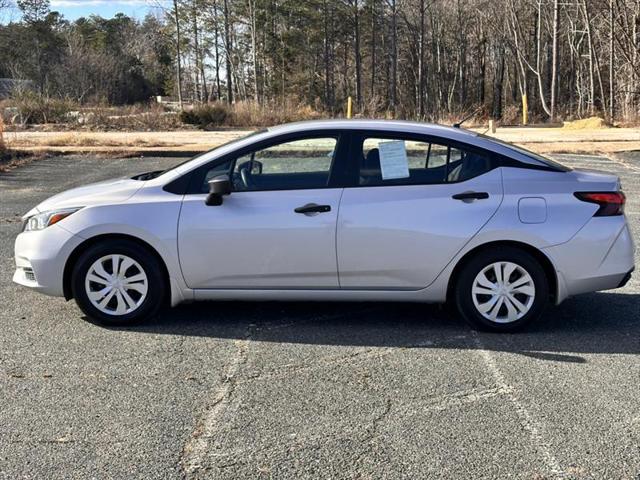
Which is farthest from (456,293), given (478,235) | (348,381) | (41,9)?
(41,9)

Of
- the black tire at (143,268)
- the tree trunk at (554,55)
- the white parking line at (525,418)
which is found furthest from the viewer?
the tree trunk at (554,55)

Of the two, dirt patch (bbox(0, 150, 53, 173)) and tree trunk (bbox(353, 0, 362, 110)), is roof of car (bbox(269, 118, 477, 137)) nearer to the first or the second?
dirt patch (bbox(0, 150, 53, 173))

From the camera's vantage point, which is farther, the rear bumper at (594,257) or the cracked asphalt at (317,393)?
the rear bumper at (594,257)

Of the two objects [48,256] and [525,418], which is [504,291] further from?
[48,256]

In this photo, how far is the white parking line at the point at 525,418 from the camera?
10.9ft

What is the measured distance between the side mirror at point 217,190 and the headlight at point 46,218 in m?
1.05

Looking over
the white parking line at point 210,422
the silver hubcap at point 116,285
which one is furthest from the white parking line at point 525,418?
the silver hubcap at point 116,285

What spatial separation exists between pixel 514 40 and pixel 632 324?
5349cm

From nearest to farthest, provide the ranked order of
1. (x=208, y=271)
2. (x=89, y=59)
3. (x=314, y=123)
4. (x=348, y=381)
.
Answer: (x=348, y=381) → (x=208, y=271) → (x=314, y=123) → (x=89, y=59)

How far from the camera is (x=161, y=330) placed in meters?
5.29

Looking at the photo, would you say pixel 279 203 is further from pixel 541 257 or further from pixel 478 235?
pixel 541 257

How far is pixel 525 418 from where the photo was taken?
3.81m

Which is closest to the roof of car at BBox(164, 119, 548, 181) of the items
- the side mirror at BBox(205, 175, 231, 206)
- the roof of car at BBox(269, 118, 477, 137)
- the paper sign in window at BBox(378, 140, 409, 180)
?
the roof of car at BBox(269, 118, 477, 137)

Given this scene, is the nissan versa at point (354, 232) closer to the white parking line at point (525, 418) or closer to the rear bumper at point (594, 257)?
the rear bumper at point (594, 257)
